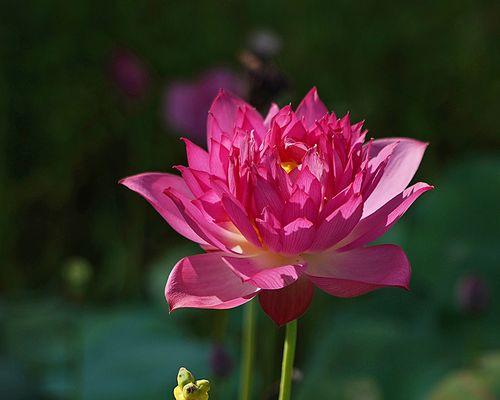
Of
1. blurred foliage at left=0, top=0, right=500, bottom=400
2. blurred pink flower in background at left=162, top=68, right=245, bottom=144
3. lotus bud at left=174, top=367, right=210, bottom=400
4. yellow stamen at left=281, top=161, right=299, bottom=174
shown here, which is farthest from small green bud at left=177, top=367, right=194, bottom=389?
blurred pink flower in background at left=162, top=68, right=245, bottom=144

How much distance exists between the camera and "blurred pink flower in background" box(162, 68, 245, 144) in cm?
132

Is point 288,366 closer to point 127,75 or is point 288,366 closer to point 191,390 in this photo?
point 191,390

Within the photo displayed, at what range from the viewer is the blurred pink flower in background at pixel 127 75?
1363 millimetres

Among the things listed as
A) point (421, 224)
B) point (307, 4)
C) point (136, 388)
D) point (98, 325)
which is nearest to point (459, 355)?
point (421, 224)

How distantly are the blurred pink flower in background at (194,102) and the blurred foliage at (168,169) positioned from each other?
0.49 feet

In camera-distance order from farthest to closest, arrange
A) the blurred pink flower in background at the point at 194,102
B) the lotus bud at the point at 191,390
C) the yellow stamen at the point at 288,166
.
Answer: the blurred pink flower in background at the point at 194,102 → the yellow stamen at the point at 288,166 → the lotus bud at the point at 191,390

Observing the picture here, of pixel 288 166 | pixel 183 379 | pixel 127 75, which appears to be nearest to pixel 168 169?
pixel 127 75

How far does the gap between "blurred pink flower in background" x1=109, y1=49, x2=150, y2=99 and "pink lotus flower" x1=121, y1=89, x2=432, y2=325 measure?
931mm

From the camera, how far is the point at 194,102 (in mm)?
1336

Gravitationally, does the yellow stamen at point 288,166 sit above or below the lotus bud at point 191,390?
above

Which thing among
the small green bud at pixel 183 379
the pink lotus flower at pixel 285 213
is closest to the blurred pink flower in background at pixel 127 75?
the pink lotus flower at pixel 285 213

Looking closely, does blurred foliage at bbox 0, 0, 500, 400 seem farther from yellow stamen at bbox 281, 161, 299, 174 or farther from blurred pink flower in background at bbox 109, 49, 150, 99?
yellow stamen at bbox 281, 161, 299, 174

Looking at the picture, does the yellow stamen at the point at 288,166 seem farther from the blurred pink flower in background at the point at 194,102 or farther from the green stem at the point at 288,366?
the blurred pink flower in background at the point at 194,102

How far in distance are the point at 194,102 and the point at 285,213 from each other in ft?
3.06
